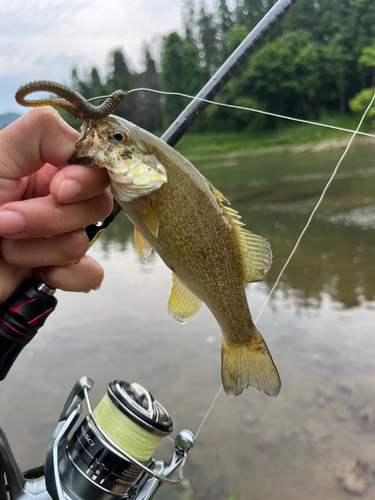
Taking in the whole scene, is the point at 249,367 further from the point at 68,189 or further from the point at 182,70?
the point at 182,70

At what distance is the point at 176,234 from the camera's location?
4.24 ft

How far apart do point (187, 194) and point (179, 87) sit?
44.5m

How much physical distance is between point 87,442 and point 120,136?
3.53ft

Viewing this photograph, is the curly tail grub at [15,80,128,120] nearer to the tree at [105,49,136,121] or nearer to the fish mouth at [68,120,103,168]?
the fish mouth at [68,120,103,168]

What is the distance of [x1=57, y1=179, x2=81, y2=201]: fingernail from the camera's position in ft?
3.66

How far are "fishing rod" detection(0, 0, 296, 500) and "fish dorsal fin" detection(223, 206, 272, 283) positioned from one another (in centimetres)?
55

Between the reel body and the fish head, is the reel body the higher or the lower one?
the lower one

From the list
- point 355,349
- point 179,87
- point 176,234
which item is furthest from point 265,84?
point 176,234

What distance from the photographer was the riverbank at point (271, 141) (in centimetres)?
2200

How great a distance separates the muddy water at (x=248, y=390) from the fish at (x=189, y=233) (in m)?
1.60

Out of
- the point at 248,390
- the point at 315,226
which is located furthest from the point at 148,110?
the point at 248,390

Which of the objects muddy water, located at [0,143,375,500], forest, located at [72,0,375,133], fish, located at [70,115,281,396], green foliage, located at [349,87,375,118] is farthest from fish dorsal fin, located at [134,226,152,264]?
green foliage, located at [349,87,375,118]

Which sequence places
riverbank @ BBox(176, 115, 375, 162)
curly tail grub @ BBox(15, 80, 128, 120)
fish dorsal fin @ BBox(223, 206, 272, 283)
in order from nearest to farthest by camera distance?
1. curly tail grub @ BBox(15, 80, 128, 120)
2. fish dorsal fin @ BBox(223, 206, 272, 283)
3. riverbank @ BBox(176, 115, 375, 162)

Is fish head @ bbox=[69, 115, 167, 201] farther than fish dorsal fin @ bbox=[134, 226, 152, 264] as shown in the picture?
No
